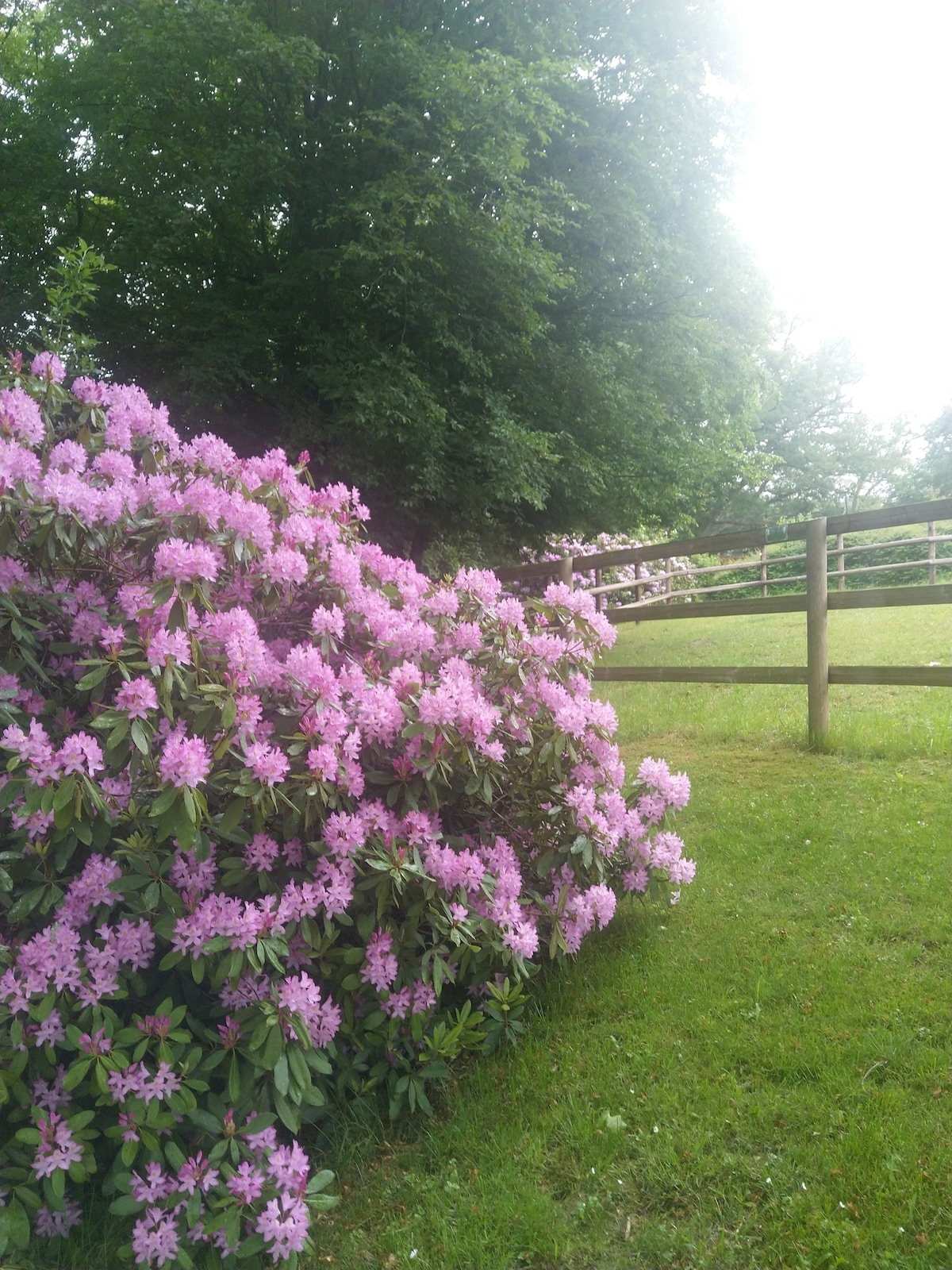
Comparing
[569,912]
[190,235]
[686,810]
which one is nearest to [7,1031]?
[569,912]

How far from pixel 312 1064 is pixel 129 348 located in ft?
30.4

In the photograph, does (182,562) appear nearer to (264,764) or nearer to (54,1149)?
(264,764)

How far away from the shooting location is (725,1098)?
2.47m

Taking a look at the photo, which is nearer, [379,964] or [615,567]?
[379,964]

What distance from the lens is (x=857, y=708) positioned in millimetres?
6406

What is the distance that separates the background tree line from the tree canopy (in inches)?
1.4

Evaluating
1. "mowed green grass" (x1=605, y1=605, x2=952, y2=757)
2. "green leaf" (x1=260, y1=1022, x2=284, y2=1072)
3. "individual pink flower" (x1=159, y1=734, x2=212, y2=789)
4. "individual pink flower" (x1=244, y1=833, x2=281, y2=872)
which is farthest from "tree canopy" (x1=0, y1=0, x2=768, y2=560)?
"green leaf" (x1=260, y1=1022, x2=284, y2=1072)

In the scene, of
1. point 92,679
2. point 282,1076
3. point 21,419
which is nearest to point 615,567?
point 21,419

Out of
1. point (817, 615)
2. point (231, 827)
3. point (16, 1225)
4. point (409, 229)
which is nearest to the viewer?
point (16, 1225)

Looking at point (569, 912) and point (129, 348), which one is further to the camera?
point (129, 348)

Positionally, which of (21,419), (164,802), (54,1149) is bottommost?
(54,1149)

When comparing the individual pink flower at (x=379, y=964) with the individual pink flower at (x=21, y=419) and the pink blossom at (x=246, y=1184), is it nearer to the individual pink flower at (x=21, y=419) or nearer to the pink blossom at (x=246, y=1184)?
the pink blossom at (x=246, y=1184)

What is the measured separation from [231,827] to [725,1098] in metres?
1.59

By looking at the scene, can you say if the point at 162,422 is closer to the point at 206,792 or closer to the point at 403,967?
the point at 206,792
